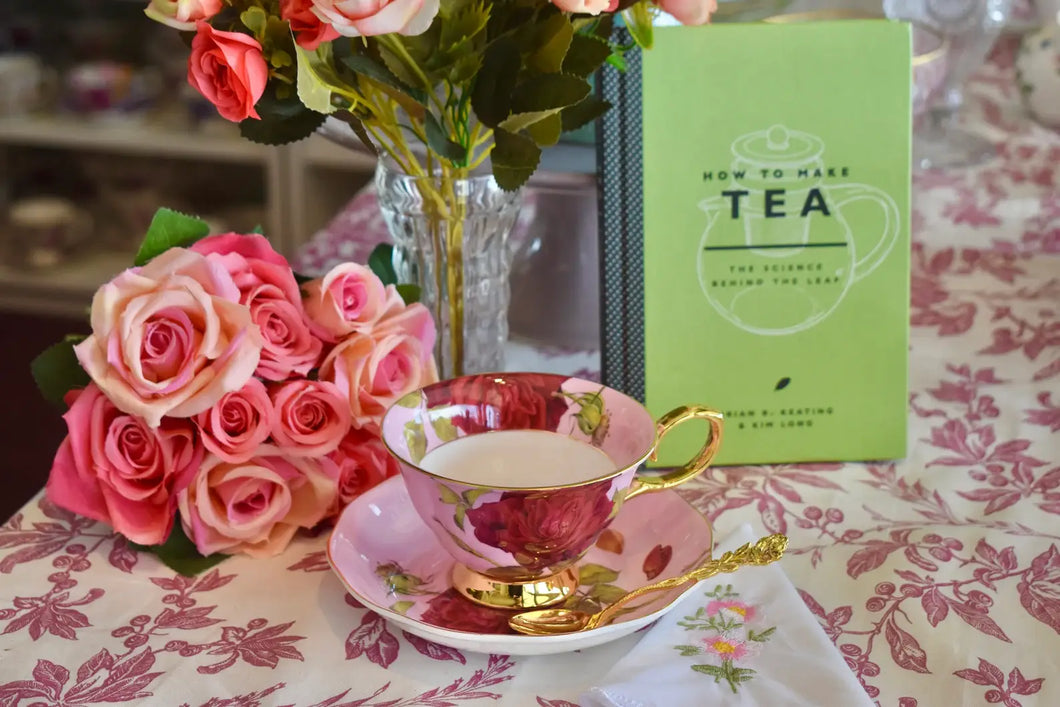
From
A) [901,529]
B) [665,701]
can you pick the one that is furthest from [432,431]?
[901,529]

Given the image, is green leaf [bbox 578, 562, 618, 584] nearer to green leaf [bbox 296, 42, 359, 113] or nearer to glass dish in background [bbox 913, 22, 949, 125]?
green leaf [bbox 296, 42, 359, 113]

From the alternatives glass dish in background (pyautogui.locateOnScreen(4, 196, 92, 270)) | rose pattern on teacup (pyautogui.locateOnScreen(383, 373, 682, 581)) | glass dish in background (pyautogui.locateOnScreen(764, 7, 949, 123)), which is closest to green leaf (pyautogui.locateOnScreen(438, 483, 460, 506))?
rose pattern on teacup (pyautogui.locateOnScreen(383, 373, 682, 581))

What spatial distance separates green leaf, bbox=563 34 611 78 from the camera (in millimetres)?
690

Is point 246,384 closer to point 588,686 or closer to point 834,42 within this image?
point 588,686

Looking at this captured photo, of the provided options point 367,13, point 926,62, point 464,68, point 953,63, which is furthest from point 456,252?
point 953,63

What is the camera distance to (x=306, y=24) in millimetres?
613

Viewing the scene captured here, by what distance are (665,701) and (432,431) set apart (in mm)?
206

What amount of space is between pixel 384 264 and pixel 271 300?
6.9 inches

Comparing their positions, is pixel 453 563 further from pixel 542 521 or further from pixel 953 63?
pixel 953 63

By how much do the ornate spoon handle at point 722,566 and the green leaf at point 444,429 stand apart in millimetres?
135

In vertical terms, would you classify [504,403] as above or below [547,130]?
below

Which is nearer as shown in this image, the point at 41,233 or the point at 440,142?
the point at 440,142

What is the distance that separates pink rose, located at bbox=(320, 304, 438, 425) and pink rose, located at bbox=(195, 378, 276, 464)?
49mm

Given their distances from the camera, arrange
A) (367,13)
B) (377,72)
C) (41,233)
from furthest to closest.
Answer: (41,233)
(377,72)
(367,13)
